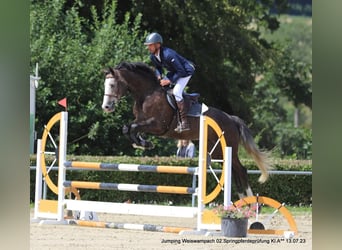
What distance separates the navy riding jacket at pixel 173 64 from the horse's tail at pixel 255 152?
0.95m

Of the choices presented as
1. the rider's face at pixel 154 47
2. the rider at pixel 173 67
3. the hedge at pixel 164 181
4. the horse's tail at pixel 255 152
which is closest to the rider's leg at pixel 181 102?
the rider at pixel 173 67

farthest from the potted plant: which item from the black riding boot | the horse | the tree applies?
the tree

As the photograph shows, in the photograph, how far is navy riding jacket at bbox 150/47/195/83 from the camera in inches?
227

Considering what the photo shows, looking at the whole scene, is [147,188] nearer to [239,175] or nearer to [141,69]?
[141,69]

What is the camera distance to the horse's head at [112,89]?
5.81 m

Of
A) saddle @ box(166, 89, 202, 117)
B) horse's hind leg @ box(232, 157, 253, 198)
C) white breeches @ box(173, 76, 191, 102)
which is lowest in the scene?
horse's hind leg @ box(232, 157, 253, 198)

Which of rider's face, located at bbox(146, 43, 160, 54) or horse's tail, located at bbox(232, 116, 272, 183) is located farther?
horse's tail, located at bbox(232, 116, 272, 183)

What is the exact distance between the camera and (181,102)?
609 cm

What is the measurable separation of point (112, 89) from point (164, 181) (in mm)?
3310

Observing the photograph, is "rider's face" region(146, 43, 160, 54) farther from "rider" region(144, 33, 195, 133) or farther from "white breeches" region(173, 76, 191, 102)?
"white breeches" region(173, 76, 191, 102)
